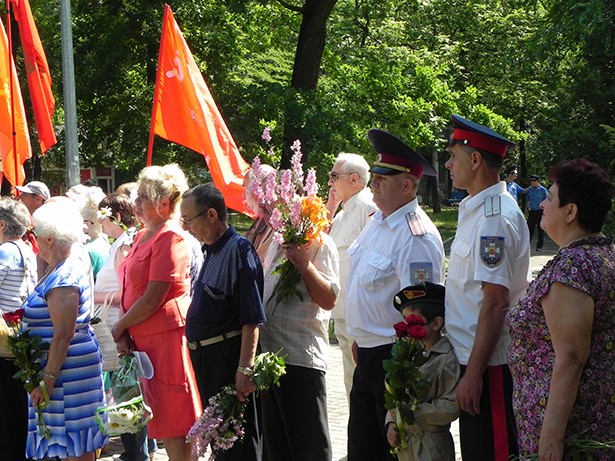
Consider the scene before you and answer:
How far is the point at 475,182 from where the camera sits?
4566 millimetres

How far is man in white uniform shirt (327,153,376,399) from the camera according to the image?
21.7 feet

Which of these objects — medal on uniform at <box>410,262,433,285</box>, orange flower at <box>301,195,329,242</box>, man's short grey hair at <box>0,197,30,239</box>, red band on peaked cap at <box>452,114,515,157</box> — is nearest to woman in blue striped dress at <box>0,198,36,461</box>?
man's short grey hair at <box>0,197,30,239</box>

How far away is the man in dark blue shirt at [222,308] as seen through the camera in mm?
5344

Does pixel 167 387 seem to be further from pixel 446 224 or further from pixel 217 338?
pixel 446 224

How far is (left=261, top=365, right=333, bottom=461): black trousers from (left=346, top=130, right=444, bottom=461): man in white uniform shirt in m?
0.53

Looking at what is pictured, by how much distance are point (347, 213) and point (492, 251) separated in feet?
8.26

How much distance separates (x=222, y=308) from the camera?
5418 mm

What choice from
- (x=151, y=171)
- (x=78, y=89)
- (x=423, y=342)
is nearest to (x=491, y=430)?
(x=423, y=342)

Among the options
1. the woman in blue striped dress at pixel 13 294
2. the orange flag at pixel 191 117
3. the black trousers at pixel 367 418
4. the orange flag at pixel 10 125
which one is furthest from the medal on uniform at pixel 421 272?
the orange flag at pixel 10 125

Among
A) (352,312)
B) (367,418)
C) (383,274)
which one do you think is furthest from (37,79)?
(367,418)

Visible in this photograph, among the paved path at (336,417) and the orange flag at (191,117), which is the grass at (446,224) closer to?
the paved path at (336,417)

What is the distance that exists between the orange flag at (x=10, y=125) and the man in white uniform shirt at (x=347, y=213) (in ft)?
14.8

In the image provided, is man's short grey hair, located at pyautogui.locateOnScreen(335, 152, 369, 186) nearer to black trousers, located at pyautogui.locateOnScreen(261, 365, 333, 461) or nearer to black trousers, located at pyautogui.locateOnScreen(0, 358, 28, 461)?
black trousers, located at pyautogui.locateOnScreen(261, 365, 333, 461)

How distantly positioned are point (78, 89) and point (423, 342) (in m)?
18.4
